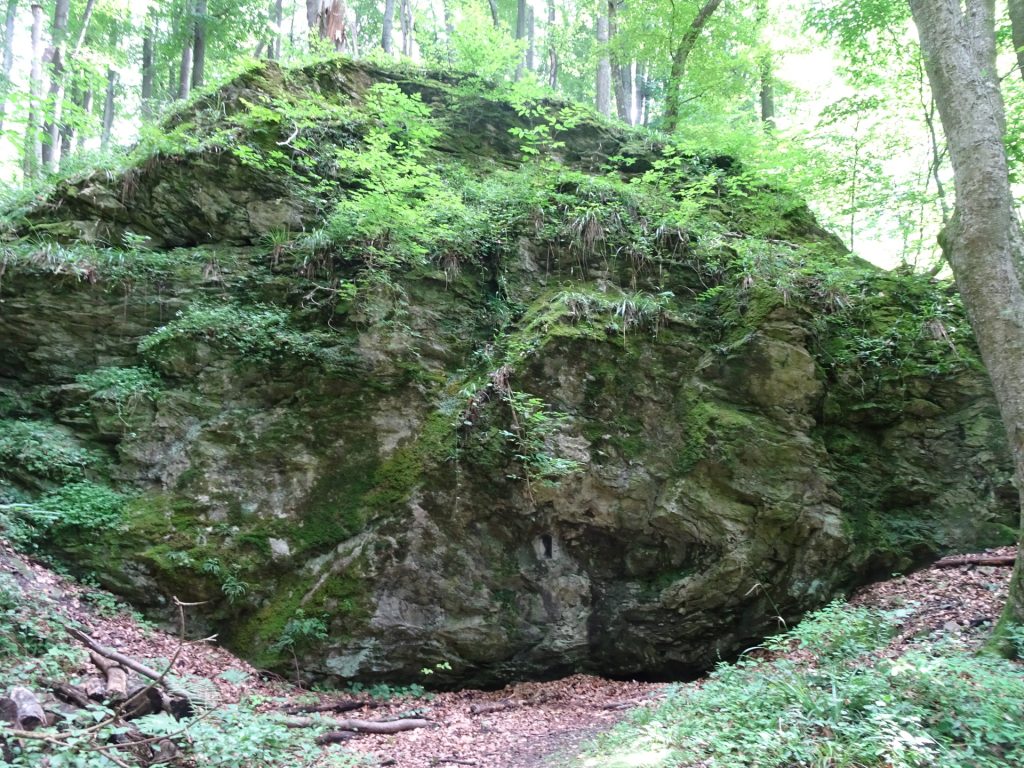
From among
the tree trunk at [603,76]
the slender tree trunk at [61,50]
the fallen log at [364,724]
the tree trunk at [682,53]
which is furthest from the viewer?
the tree trunk at [603,76]

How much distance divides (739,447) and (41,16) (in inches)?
788

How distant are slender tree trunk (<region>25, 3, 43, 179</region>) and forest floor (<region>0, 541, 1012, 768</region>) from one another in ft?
18.7

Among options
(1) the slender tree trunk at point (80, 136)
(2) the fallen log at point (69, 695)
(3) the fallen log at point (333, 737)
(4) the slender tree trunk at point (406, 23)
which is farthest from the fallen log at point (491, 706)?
(4) the slender tree trunk at point (406, 23)

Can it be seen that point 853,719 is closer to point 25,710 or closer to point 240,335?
point 25,710

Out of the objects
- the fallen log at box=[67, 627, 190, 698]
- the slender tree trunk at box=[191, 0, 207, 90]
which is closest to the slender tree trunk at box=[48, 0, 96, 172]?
the slender tree trunk at box=[191, 0, 207, 90]

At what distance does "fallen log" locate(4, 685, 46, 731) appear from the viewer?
3.41 metres

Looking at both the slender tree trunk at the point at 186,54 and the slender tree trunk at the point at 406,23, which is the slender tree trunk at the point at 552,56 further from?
the slender tree trunk at the point at 186,54

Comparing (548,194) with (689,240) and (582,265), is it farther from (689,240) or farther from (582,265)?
(689,240)

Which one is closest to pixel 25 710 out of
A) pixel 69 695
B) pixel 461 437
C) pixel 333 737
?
pixel 69 695

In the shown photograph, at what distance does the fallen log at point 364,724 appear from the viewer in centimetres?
508

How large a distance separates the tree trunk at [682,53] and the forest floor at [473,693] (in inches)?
419

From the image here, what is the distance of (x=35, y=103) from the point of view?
24.8ft

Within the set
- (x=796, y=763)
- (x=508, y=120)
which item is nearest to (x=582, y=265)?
(x=508, y=120)

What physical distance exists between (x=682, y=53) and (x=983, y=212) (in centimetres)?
978
